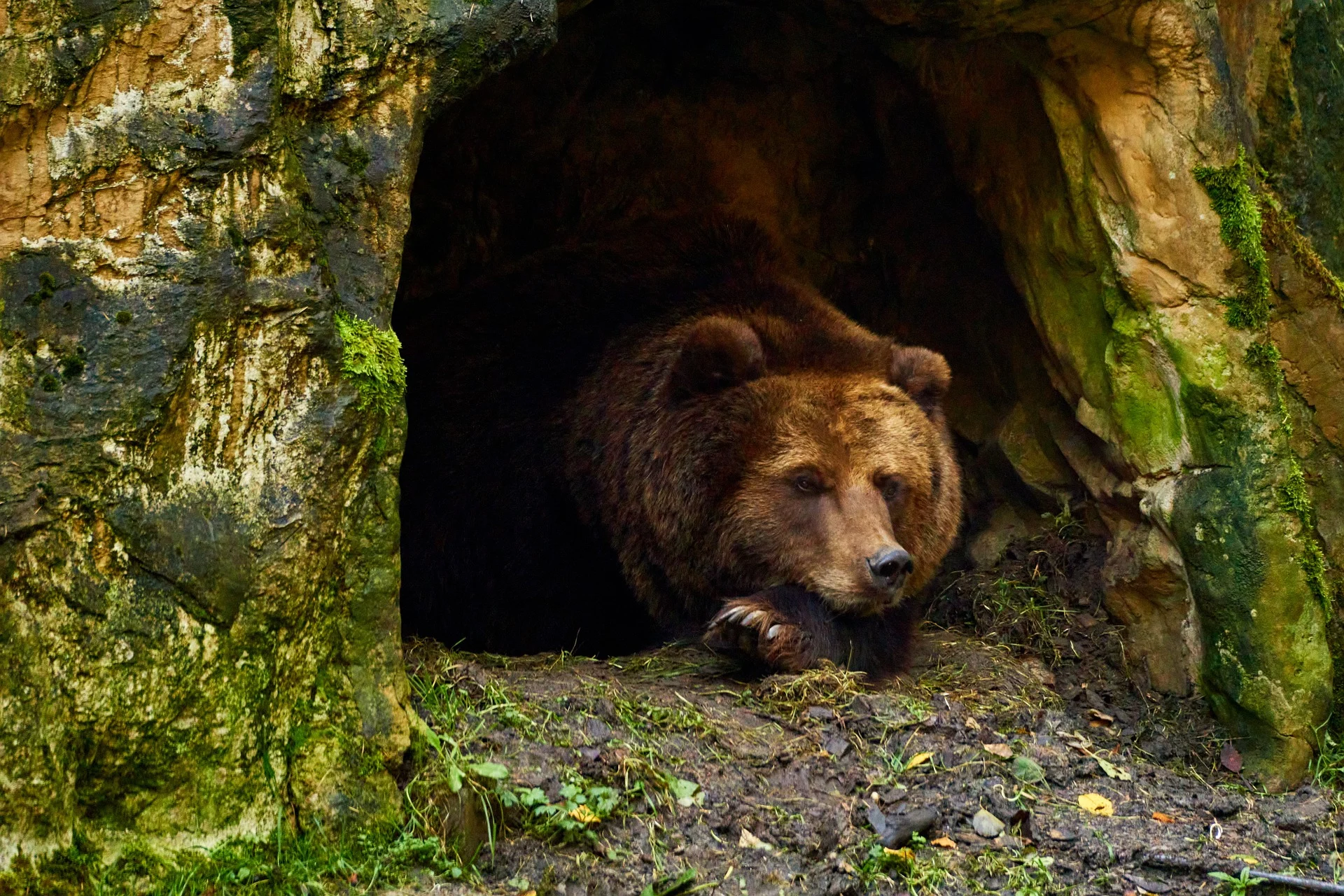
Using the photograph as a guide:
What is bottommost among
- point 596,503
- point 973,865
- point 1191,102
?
point 973,865

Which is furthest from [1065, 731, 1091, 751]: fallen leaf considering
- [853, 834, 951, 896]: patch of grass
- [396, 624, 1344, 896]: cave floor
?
[853, 834, 951, 896]: patch of grass

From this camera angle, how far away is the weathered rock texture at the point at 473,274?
3539mm

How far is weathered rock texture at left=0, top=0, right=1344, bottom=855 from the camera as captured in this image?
11.6 ft

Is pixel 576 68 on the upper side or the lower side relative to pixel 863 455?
upper

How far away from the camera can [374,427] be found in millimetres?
3980

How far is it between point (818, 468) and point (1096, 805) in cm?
185

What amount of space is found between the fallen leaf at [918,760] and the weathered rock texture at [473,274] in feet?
5.06

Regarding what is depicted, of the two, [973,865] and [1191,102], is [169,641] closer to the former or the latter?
[973,865]

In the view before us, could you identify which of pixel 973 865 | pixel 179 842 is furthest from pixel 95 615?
pixel 973 865

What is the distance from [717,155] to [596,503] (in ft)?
8.68

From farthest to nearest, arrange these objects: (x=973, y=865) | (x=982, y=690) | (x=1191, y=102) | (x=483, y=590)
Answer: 1. (x=483, y=590)
2. (x=982, y=690)
3. (x=1191, y=102)
4. (x=973, y=865)

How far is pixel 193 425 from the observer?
3.68 m

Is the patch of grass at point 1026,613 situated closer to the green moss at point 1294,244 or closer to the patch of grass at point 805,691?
the patch of grass at point 805,691

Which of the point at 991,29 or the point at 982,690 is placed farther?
the point at 982,690
